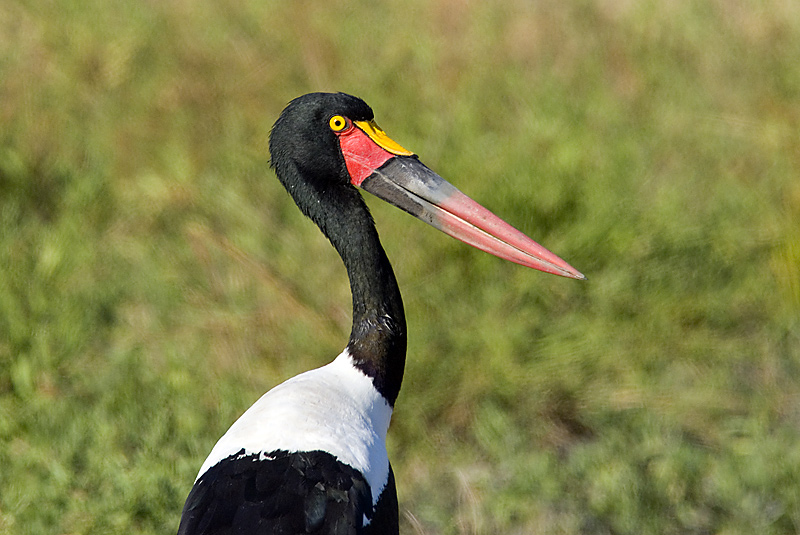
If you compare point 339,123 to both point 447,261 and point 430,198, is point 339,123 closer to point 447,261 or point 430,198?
point 430,198

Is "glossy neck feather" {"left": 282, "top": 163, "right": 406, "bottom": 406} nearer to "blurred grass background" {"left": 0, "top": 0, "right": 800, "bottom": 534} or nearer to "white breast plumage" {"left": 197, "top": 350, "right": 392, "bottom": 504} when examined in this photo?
"white breast plumage" {"left": 197, "top": 350, "right": 392, "bottom": 504}

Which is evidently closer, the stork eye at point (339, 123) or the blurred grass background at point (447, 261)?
the stork eye at point (339, 123)

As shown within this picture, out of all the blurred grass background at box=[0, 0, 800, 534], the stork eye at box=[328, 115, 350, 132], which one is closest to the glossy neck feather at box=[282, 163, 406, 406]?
the stork eye at box=[328, 115, 350, 132]

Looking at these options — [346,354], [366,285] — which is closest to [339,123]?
[366,285]

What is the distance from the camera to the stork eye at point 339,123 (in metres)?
3.05

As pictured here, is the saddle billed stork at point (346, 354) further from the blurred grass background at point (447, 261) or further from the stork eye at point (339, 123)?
the blurred grass background at point (447, 261)

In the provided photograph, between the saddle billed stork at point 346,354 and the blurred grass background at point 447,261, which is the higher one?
the saddle billed stork at point 346,354

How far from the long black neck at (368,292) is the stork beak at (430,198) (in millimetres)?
97

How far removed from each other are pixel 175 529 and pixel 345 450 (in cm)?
84

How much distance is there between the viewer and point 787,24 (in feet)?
18.0

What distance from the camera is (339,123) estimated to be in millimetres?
3059

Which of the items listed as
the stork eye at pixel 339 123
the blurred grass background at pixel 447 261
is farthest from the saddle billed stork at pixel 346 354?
the blurred grass background at pixel 447 261

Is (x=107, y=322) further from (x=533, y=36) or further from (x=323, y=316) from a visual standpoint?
(x=533, y=36)

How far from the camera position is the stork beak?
9.73 ft
